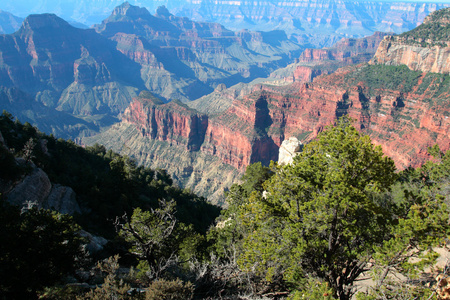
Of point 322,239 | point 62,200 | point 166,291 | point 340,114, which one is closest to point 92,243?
point 62,200

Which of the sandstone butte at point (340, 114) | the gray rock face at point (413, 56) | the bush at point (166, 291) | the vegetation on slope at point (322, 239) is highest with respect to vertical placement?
the gray rock face at point (413, 56)

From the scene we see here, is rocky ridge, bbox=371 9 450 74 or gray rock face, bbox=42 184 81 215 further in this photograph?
rocky ridge, bbox=371 9 450 74

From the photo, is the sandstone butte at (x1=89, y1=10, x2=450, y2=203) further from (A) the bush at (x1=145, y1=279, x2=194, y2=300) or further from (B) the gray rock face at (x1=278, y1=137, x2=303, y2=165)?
(A) the bush at (x1=145, y1=279, x2=194, y2=300)

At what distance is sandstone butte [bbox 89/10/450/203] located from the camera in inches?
3342

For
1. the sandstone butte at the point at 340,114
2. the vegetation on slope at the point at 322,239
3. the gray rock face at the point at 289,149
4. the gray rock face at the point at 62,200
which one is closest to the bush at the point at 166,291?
the vegetation on slope at the point at 322,239

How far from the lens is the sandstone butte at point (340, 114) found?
84875 mm

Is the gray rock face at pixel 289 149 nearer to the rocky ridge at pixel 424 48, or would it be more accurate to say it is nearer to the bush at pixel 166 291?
the bush at pixel 166 291

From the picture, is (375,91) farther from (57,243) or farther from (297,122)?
(57,243)

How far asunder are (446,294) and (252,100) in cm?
11285

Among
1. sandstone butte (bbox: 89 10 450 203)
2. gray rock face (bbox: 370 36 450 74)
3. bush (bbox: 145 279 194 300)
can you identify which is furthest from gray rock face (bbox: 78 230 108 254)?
gray rock face (bbox: 370 36 450 74)

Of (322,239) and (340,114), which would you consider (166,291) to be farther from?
(340,114)

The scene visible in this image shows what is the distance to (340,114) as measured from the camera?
354 feet

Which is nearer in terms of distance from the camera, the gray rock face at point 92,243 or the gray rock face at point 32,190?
the gray rock face at point 92,243

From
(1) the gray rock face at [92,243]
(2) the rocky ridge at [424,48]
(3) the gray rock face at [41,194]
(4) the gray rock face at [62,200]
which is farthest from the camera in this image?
(2) the rocky ridge at [424,48]
